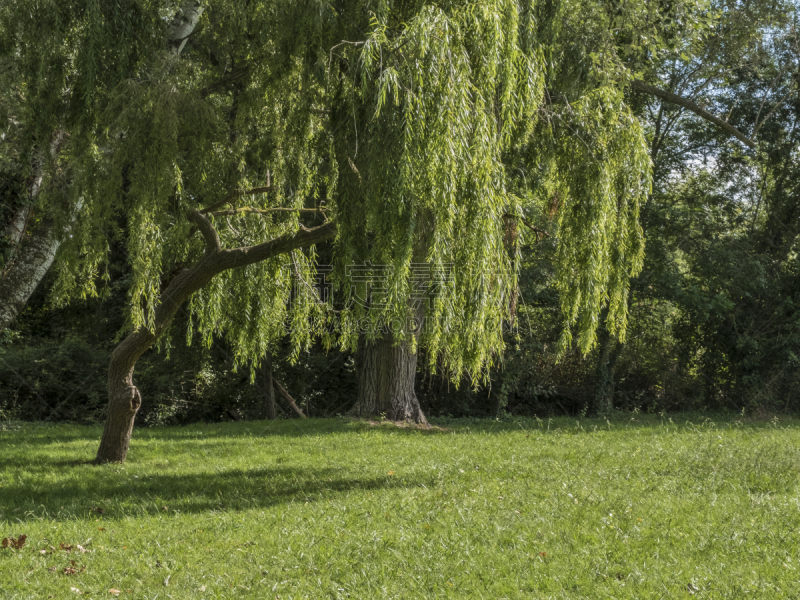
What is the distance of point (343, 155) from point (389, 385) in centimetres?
719

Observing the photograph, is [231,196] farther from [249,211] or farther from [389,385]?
[389,385]

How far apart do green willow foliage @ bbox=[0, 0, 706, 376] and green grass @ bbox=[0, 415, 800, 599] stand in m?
1.33

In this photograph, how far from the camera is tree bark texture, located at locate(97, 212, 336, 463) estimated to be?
21.8ft

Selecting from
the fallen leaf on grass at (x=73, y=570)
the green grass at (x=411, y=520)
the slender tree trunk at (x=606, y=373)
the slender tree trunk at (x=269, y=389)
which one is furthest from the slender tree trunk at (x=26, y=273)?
the slender tree trunk at (x=606, y=373)

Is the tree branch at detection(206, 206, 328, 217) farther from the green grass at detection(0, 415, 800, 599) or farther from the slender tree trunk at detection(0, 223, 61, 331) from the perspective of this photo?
the slender tree trunk at detection(0, 223, 61, 331)

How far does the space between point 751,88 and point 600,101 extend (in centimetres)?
1046

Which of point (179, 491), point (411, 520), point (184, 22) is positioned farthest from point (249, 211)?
point (411, 520)

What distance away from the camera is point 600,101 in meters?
6.29

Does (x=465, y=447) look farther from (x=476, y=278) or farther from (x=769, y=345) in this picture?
(x=769, y=345)

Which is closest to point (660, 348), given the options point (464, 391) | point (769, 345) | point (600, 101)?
point (769, 345)

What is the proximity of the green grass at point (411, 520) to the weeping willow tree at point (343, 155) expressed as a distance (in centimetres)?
115

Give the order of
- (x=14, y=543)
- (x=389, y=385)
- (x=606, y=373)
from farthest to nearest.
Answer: (x=606, y=373)
(x=389, y=385)
(x=14, y=543)

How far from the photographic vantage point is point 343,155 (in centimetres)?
536

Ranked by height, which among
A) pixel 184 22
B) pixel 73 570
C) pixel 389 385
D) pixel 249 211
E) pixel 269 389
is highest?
pixel 184 22
